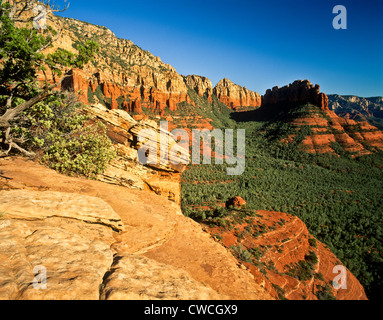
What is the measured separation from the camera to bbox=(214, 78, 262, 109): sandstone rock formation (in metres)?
144

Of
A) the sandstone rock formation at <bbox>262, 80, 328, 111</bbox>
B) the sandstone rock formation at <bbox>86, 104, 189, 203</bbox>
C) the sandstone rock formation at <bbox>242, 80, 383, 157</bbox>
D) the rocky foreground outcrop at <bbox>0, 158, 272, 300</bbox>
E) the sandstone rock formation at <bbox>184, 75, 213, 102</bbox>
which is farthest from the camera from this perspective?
the sandstone rock formation at <bbox>184, 75, 213, 102</bbox>

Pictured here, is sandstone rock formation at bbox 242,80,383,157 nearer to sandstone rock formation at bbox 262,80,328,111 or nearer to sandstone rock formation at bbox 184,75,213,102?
sandstone rock formation at bbox 262,80,328,111

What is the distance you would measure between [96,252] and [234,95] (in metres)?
158

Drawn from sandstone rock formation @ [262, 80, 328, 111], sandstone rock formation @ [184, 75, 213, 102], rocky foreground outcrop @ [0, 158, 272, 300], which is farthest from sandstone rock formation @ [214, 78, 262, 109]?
rocky foreground outcrop @ [0, 158, 272, 300]

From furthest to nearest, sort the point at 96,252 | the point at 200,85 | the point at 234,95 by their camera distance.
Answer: the point at 234,95
the point at 200,85
the point at 96,252

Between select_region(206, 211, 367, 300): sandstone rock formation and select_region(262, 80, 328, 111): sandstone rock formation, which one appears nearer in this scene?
select_region(206, 211, 367, 300): sandstone rock formation

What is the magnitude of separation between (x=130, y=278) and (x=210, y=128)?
86.6m

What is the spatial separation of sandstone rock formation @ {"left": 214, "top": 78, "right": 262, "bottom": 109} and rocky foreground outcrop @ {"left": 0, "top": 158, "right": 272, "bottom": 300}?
146m

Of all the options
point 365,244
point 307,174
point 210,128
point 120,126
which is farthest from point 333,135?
point 120,126

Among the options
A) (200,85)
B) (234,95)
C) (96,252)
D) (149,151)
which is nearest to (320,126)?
(149,151)

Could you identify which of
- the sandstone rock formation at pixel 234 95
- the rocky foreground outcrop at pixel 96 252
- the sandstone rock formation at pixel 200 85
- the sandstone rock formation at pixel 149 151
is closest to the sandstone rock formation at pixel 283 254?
the sandstone rock formation at pixel 149 151

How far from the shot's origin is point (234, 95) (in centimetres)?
14775

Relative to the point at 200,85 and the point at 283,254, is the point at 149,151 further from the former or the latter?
the point at 200,85

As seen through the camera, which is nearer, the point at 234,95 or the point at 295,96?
the point at 295,96
